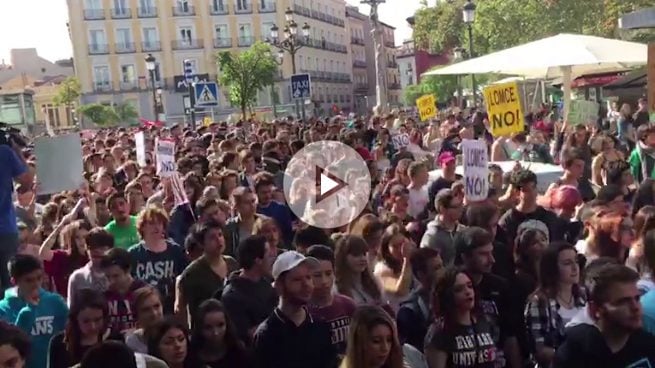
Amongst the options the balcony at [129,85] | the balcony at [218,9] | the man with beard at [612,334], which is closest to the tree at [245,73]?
the man with beard at [612,334]

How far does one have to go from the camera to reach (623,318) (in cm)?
383

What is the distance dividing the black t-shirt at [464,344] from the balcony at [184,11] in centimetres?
7383

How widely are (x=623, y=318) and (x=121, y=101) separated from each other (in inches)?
2867

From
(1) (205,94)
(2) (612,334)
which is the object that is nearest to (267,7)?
(1) (205,94)

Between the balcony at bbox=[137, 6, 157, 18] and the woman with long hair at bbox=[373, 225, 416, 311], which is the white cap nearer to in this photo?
the woman with long hair at bbox=[373, 225, 416, 311]

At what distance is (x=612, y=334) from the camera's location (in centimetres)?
385

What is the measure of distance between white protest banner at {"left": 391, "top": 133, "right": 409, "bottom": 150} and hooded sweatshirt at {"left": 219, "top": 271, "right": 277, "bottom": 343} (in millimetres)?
9606

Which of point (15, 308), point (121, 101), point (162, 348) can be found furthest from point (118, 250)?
point (121, 101)

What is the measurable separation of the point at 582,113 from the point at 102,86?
64691 mm

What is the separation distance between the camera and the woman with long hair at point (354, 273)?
5520 millimetres

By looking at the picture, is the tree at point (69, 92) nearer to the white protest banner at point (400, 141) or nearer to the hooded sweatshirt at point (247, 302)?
the white protest banner at point (400, 141)

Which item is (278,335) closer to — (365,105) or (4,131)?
(4,131)

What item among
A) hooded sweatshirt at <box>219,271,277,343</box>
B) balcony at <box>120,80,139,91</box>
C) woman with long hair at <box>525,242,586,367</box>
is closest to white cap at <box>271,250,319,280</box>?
hooded sweatshirt at <box>219,271,277,343</box>

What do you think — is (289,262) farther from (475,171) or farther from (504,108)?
(504,108)
